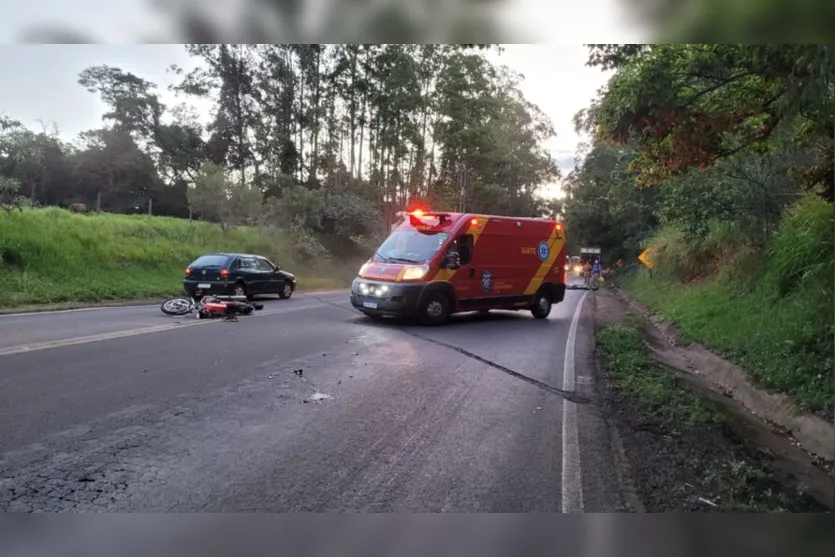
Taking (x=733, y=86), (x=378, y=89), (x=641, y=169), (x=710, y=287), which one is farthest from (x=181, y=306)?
(x=710, y=287)

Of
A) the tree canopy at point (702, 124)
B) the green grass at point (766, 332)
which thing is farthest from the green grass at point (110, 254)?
the green grass at point (766, 332)

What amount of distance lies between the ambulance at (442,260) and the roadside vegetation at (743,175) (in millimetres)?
487

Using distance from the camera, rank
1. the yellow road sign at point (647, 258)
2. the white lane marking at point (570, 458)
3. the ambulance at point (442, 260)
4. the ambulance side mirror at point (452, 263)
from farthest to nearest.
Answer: the yellow road sign at point (647, 258), the ambulance side mirror at point (452, 263), the ambulance at point (442, 260), the white lane marking at point (570, 458)

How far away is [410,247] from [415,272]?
22 cm

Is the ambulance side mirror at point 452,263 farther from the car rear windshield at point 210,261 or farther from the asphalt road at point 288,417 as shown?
the car rear windshield at point 210,261

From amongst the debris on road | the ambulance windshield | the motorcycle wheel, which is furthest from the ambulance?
the motorcycle wheel

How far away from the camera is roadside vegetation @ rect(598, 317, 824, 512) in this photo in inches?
110

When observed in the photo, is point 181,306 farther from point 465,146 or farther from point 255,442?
point 465,146

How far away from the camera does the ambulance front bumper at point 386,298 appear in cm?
479

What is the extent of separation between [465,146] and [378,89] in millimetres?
710

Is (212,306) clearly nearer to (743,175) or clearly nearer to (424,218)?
(424,218)

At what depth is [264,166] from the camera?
3914mm

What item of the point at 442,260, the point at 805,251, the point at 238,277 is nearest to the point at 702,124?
the point at 805,251

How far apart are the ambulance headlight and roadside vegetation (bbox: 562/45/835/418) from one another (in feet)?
4.07
